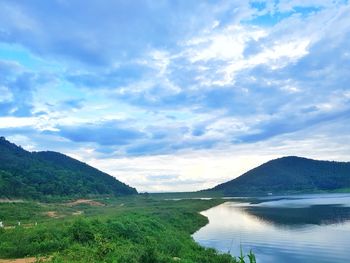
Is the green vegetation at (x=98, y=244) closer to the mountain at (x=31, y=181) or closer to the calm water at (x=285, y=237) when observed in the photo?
the calm water at (x=285, y=237)

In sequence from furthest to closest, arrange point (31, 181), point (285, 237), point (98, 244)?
1. point (31, 181)
2. point (285, 237)
3. point (98, 244)

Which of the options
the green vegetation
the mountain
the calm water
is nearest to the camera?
the green vegetation

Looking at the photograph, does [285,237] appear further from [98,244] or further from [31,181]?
[31,181]

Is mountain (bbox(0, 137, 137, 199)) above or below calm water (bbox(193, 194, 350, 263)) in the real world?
above

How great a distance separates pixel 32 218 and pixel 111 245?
104ft

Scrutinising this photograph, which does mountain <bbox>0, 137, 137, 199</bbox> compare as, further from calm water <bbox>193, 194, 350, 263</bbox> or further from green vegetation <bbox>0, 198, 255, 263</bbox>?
green vegetation <bbox>0, 198, 255, 263</bbox>

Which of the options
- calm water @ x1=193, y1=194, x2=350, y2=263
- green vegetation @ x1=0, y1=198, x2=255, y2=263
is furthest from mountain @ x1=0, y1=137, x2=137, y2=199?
green vegetation @ x1=0, y1=198, x2=255, y2=263

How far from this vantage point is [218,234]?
200ft

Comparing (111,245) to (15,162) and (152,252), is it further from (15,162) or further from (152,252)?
(15,162)

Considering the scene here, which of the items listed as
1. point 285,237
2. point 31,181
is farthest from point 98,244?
point 31,181

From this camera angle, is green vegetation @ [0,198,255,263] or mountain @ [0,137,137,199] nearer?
green vegetation @ [0,198,255,263]

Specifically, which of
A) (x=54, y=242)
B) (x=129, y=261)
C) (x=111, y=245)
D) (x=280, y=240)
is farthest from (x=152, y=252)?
(x=280, y=240)

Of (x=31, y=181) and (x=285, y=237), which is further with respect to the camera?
(x=31, y=181)

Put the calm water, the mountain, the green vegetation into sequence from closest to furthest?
1. the green vegetation
2. the calm water
3. the mountain
